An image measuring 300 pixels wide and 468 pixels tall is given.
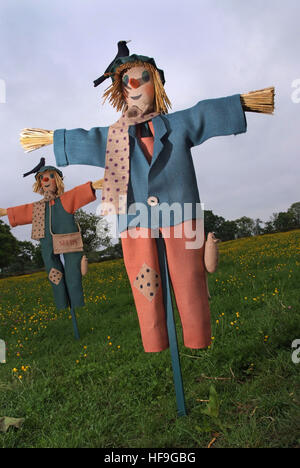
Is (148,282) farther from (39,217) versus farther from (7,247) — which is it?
(7,247)

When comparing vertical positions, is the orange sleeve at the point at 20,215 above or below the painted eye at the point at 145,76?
below

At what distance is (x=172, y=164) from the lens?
8.91ft

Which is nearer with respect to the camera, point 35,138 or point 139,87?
point 139,87

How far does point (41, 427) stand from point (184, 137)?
302 centimetres

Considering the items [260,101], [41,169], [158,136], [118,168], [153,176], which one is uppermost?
[41,169]

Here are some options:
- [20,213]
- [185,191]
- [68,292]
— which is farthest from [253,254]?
[185,191]

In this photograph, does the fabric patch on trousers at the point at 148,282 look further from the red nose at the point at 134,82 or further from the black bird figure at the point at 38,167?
the black bird figure at the point at 38,167

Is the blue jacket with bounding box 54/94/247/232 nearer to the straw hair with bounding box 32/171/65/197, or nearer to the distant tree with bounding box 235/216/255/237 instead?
the straw hair with bounding box 32/171/65/197

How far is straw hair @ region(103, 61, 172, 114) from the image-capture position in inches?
111

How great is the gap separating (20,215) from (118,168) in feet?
8.30

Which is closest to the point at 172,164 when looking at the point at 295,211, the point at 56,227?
the point at 56,227

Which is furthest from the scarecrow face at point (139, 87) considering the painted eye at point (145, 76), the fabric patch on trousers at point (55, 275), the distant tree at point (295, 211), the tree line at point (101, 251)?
the distant tree at point (295, 211)

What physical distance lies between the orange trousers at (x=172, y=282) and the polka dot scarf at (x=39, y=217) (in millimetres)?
2420

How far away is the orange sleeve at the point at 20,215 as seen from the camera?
4707mm
